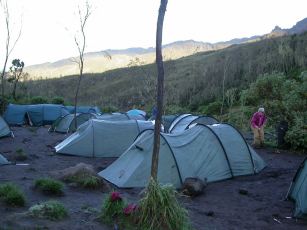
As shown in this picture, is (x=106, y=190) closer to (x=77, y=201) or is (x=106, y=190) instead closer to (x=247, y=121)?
(x=77, y=201)

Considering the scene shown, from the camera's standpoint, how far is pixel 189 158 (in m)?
12.0

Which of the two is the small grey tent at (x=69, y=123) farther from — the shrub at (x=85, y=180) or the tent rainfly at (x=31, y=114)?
the shrub at (x=85, y=180)

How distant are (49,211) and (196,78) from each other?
48.9m

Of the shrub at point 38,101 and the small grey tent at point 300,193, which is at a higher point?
the shrub at point 38,101

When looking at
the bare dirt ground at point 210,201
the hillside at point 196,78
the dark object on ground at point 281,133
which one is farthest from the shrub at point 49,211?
the hillside at point 196,78

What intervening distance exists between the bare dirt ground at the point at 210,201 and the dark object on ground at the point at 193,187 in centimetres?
18

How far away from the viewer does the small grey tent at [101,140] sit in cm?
1644

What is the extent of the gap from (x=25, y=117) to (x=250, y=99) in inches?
659

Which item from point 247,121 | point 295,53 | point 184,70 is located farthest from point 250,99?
point 184,70

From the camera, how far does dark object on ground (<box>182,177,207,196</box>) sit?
34.8 feet

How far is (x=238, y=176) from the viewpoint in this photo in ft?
42.1

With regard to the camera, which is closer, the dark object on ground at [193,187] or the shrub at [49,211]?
the shrub at [49,211]

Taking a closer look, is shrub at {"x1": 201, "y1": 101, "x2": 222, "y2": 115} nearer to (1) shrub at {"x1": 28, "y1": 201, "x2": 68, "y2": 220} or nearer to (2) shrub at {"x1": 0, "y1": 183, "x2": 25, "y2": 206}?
(2) shrub at {"x1": 0, "y1": 183, "x2": 25, "y2": 206}

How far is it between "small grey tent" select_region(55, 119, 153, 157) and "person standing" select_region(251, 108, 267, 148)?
194 inches
